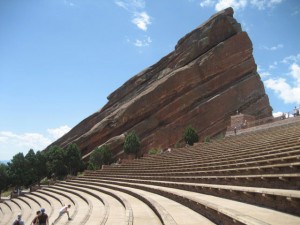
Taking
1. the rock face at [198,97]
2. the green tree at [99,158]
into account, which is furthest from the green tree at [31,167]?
the green tree at [99,158]

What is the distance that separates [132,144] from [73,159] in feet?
31.9

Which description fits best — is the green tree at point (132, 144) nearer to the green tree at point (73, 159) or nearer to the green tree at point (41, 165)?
the green tree at point (73, 159)

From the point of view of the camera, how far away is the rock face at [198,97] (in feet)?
167

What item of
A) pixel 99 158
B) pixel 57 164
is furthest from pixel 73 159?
pixel 99 158

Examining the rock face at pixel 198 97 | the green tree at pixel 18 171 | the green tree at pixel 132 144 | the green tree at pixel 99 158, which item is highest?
the rock face at pixel 198 97

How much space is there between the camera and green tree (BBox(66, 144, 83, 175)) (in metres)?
49.7

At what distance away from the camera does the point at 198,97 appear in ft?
172

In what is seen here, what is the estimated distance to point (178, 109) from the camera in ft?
172

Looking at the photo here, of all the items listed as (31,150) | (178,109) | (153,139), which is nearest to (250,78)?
(178,109)

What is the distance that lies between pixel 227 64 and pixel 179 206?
1783 inches

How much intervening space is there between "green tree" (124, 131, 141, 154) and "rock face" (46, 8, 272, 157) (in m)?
3.18

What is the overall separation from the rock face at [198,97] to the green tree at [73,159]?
349 centimetres

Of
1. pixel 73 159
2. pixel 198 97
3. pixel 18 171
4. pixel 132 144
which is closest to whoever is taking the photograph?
pixel 18 171

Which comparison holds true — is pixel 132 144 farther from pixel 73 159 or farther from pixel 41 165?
pixel 41 165
